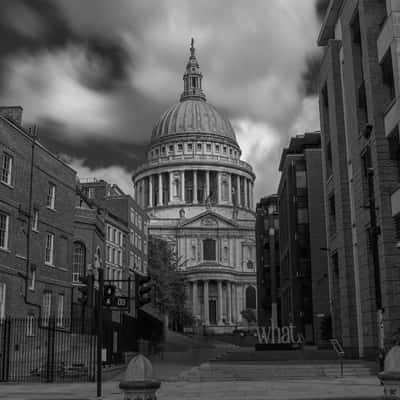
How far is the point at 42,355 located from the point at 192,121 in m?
133

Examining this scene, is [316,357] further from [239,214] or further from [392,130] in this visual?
[239,214]

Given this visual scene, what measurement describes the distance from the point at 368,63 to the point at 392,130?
3.98 metres

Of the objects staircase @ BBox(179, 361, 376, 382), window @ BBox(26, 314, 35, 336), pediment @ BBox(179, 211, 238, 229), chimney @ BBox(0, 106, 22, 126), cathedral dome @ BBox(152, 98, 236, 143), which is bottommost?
staircase @ BBox(179, 361, 376, 382)

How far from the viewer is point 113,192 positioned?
97250 millimetres

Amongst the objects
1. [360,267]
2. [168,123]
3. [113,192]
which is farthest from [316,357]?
[168,123]

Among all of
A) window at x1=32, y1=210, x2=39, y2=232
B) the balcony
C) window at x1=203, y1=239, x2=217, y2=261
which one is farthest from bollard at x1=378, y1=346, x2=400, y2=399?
the balcony

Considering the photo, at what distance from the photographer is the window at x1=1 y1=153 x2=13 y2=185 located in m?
38.6

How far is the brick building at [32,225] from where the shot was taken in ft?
127

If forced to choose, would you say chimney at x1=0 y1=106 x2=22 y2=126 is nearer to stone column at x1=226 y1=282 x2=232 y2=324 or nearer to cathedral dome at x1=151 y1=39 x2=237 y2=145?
stone column at x1=226 y1=282 x2=232 y2=324

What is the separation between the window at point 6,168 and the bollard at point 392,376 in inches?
1127

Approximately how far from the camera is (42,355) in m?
36.5

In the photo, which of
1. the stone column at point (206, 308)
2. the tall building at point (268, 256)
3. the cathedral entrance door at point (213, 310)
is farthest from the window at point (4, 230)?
the cathedral entrance door at point (213, 310)

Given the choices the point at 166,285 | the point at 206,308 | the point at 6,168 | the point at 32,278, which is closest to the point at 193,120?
the point at 206,308

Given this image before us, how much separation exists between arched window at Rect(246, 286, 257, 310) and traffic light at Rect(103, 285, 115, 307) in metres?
117
